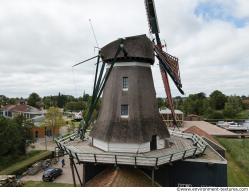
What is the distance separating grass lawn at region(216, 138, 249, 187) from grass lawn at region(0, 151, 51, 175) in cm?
1842

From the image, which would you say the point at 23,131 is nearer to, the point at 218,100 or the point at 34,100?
the point at 218,100

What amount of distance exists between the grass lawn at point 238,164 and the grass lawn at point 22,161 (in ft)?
60.4

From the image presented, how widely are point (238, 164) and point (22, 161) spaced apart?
2136 cm

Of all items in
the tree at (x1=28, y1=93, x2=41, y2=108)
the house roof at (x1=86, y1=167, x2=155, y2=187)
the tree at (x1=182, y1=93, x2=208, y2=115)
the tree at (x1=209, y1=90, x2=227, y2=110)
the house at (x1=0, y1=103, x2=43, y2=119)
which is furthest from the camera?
the tree at (x1=28, y1=93, x2=41, y2=108)

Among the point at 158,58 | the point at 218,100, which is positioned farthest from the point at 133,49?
the point at 218,100

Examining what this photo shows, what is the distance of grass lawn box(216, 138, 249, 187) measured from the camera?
21.9 m

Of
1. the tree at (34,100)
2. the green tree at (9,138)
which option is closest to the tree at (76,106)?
the tree at (34,100)

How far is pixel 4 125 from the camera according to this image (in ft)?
93.2

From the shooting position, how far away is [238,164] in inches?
1067

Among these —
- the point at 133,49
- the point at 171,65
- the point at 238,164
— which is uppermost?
the point at 133,49

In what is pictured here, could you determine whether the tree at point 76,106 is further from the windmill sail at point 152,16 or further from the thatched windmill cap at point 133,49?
the thatched windmill cap at point 133,49

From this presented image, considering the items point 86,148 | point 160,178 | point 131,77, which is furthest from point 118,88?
point 160,178

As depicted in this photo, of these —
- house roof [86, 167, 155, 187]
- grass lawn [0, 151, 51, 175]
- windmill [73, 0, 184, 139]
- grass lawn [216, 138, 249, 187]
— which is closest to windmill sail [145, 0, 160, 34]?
windmill [73, 0, 184, 139]

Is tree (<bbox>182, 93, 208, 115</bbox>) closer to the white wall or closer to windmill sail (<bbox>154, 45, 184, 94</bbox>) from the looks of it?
windmill sail (<bbox>154, 45, 184, 94</bbox>)
